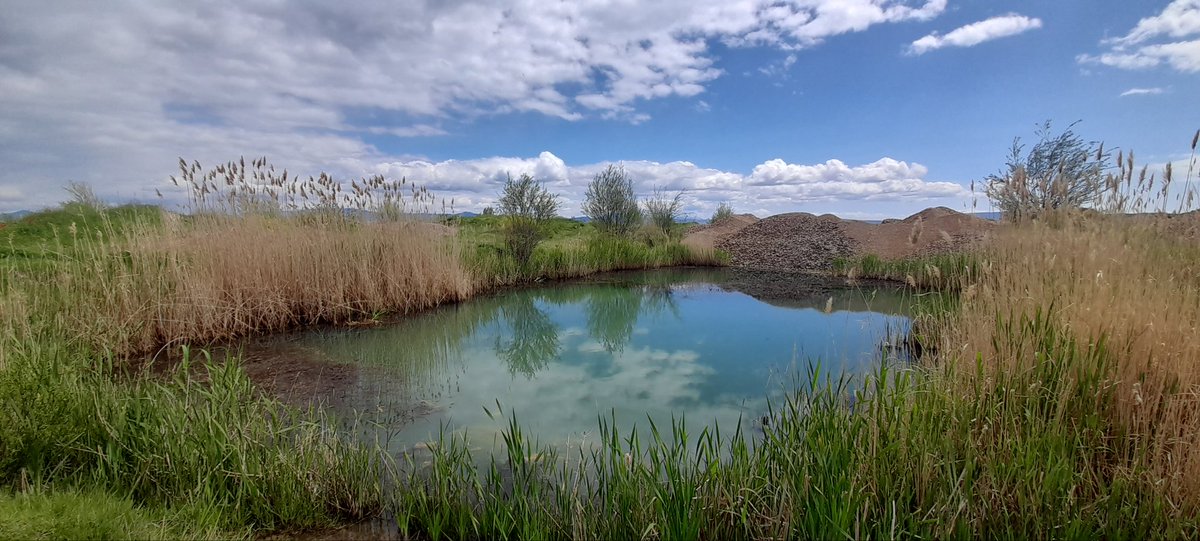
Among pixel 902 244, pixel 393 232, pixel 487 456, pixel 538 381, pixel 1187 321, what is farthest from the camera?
pixel 902 244

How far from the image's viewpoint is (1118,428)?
6.67 feet

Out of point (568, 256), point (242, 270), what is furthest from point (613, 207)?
point (242, 270)

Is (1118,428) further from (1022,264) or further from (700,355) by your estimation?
(700,355)

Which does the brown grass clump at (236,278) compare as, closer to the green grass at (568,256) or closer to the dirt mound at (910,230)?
the green grass at (568,256)

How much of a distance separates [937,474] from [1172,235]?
10.2 feet

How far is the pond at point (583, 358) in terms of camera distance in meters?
3.41

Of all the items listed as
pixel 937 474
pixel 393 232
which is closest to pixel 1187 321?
pixel 937 474

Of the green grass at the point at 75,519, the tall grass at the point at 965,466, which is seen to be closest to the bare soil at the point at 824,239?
the tall grass at the point at 965,466

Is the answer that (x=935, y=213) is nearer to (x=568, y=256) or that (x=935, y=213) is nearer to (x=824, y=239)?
(x=824, y=239)

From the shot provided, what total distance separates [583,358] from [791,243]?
12223 millimetres

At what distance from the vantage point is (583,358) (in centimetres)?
496

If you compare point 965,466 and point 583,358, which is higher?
point 965,466

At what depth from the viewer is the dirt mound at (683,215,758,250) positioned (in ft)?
48.3

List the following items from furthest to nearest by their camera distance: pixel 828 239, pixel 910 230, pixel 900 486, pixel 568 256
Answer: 1. pixel 828 239
2. pixel 910 230
3. pixel 568 256
4. pixel 900 486
